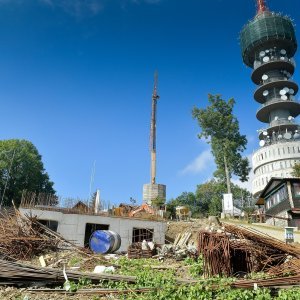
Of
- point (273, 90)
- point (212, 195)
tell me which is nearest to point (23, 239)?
point (212, 195)

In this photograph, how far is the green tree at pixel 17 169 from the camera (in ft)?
164

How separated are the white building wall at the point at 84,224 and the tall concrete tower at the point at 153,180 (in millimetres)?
13738

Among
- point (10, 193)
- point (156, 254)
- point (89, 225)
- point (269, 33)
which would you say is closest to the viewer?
point (156, 254)

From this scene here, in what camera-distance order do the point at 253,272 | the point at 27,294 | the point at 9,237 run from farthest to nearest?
the point at 9,237
the point at 253,272
the point at 27,294

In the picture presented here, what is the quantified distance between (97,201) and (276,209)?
19858 mm

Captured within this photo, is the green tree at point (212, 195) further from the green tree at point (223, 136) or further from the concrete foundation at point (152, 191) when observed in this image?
the concrete foundation at point (152, 191)

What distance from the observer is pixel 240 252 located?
12148 mm

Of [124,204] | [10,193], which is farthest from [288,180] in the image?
[10,193]

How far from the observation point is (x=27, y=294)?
902cm

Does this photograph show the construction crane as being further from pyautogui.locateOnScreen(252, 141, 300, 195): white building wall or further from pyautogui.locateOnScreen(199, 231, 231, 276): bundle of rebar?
pyautogui.locateOnScreen(199, 231, 231, 276): bundle of rebar

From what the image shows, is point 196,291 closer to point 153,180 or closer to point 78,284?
point 78,284

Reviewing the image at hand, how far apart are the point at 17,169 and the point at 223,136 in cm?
3320

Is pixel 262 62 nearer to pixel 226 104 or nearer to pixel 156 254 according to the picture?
pixel 226 104

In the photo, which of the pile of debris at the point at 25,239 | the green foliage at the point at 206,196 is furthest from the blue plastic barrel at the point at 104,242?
the green foliage at the point at 206,196
